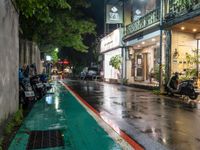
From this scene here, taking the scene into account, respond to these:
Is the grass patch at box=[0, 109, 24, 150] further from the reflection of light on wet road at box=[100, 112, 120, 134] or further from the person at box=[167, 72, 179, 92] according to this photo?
the person at box=[167, 72, 179, 92]

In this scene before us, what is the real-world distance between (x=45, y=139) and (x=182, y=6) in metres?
12.6

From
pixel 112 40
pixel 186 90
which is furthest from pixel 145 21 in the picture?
pixel 112 40

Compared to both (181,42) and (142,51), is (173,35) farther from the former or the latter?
(142,51)

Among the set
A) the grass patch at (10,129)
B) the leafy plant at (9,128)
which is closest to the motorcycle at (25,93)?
the grass patch at (10,129)

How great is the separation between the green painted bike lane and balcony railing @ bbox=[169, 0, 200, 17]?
27.2ft

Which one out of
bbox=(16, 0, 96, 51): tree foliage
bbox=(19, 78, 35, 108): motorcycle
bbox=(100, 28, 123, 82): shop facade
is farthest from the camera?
bbox=(100, 28, 123, 82): shop facade

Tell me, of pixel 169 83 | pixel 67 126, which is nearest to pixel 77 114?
pixel 67 126

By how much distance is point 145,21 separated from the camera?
23047 mm

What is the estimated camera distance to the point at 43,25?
23.2 meters

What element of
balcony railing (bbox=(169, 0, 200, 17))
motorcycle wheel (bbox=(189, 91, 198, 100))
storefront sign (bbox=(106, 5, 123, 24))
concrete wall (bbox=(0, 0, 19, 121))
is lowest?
motorcycle wheel (bbox=(189, 91, 198, 100))

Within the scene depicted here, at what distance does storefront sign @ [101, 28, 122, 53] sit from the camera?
98.6ft

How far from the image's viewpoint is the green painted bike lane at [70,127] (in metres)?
6.24

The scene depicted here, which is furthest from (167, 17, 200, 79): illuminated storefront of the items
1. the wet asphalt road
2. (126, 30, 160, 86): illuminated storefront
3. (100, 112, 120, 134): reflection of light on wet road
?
(100, 112, 120, 134): reflection of light on wet road

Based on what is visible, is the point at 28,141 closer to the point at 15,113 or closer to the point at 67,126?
the point at 67,126
